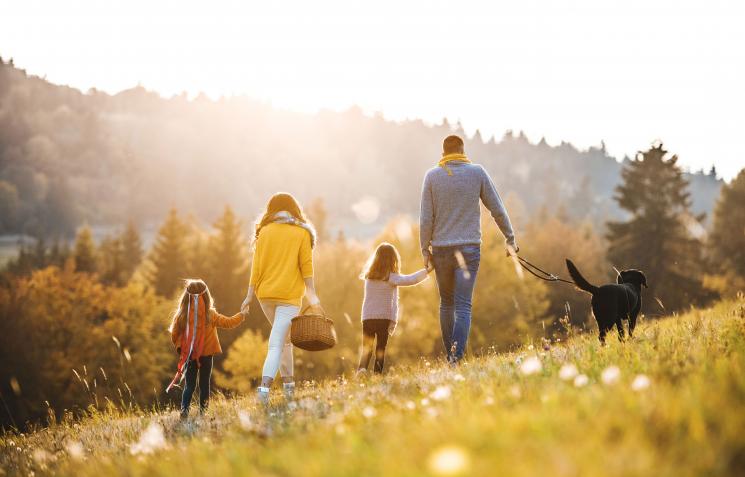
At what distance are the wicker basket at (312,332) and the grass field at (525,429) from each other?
1629 mm

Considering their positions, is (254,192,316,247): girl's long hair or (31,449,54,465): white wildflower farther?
(254,192,316,247): girl's long hair

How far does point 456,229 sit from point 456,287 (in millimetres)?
695

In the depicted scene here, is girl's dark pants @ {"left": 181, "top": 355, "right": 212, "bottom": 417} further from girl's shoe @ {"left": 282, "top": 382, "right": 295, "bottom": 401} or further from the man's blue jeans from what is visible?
the man's blue jeans

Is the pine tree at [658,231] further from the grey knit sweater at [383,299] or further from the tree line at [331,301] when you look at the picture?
the grey knit sweater at [383,299]

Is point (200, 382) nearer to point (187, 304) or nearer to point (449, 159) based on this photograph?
point (187, 304)

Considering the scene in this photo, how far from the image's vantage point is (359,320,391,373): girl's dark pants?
326 inches

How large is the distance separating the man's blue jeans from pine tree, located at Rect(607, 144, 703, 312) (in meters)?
26.4

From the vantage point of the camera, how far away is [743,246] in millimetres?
33656

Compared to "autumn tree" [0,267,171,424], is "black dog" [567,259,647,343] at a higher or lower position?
higher

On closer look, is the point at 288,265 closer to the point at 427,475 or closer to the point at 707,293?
the point at 427,475

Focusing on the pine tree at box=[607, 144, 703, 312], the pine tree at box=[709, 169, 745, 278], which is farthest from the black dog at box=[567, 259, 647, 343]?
the pine tree at box=[709, 169, 745, 278]

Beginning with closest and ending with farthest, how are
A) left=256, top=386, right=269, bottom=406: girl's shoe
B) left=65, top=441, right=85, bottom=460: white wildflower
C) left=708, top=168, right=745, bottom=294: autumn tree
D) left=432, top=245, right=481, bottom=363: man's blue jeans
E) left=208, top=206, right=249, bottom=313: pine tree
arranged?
left=65, top=441, right=85, bottom=460: white wildflower → left=256, top=386, right=269, bottom=406: girl's shoe → left=432, top=245, right=481, bottom=363: man's blue jeans → left=708, top=168, right=745, bottom=294: autumn tree → left=208, top=206, right=249, bottom=313: pine tree

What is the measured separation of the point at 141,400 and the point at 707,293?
31223mm

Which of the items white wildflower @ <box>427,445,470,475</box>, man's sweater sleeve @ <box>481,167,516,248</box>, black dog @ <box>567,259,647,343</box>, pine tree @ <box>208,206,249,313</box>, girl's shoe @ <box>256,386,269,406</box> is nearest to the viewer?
white wildflower @ <box>427,445,470,475</box>
